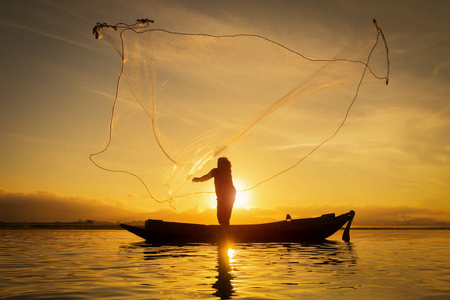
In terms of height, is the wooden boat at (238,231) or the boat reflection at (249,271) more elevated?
the wooden boat at (238,231)

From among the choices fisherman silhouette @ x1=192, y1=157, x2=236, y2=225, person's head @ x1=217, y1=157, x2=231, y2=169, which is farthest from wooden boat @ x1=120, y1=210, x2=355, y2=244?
person's head @ x1=217, y1=157, x2=231, y2=169

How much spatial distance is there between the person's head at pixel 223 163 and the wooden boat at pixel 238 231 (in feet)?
9.45

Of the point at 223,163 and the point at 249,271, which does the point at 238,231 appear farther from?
the point at 249,271

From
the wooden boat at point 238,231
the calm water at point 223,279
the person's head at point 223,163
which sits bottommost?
the calm water at point 223,279

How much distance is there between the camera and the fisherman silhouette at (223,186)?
18.5m

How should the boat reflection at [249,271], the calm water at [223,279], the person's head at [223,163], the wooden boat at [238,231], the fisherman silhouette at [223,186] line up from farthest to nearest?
the wooden boat at [238,231], the person's head at [223,163], the fisherman silhouette at [223,186], the boat reflection at [249,271], the calm water at [223,279]

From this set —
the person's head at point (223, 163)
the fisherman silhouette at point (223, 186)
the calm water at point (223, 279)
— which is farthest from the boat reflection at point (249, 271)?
the person's head at point (223, 163)

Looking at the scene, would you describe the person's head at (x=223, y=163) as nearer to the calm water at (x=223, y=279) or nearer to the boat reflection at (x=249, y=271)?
the boat reflection at (x=249, y=271)

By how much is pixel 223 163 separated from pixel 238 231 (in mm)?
3395

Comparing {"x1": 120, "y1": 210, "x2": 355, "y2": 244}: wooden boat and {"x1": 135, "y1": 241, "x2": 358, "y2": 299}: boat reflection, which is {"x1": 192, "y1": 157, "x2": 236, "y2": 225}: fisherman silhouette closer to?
{"x1": 120, "y1": 210, "x2": 355, "y2": 244}: wooden boat

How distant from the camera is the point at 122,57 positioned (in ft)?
44.9

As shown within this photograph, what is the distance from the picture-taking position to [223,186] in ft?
60.7

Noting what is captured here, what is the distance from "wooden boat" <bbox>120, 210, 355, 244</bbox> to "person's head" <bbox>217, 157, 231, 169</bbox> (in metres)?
2.88

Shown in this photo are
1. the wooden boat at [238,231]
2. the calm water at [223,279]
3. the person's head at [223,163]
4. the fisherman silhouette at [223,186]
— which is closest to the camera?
the calm water at [223,279]
